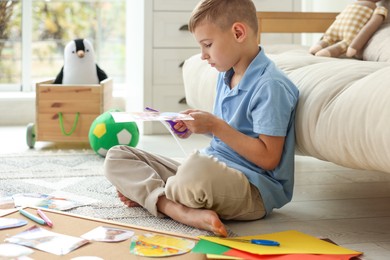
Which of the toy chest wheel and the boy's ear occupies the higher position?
the boy's ear

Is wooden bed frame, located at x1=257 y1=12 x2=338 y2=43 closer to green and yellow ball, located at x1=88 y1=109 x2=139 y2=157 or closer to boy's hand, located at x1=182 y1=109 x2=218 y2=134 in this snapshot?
green and yellow ball, located at x1=88 y1=109 x2=139 y2=157

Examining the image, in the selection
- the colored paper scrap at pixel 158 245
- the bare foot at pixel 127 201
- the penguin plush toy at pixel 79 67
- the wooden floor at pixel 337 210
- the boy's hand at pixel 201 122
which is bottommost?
the wooden floor at pixel 337 210

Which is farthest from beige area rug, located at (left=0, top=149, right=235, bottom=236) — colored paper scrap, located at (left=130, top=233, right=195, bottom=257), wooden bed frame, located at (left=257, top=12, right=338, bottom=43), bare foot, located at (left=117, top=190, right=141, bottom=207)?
wooden bed frame, located at (left=257, top=12, right=338, bottom=43)

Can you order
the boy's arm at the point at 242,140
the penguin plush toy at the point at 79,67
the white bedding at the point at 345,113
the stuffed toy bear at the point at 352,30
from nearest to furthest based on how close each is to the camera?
1. the white bedding at the point at 345,113
2. the boy's arm at the point at 242,140
3. the stuffed toy bear at the point at 352,30
4. the penguin plush toy at the point at 79,67

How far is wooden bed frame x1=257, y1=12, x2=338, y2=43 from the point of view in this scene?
2455 millimetres

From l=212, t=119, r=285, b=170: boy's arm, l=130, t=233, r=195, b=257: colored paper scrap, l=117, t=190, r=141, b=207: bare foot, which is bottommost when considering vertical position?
l=117, t=190, r=141, b=207: bare foot

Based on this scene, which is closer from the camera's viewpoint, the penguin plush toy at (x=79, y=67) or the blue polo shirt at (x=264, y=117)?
the blue polo shirt at (x=264, y=117)

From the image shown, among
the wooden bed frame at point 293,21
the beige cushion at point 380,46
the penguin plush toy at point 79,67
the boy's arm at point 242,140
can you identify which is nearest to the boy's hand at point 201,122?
the boy's arm at point 242,140

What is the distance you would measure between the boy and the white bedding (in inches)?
2.2

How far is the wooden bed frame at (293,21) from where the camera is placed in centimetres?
246

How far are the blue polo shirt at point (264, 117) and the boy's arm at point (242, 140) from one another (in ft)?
0.08

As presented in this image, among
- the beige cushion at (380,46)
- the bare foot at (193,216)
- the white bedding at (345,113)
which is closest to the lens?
the white bedding at (345,113)

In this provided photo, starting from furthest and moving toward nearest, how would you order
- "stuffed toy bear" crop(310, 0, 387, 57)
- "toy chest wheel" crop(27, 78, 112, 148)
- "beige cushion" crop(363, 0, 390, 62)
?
"toy chest wheel" crop(27, 78, 112, 148) < "stuffed toy bear" crop(310, 0, 387, 57) < "beige cushion" crop(363, 0, 390, 62)

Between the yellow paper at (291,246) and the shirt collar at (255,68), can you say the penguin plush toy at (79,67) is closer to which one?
the shirt collar at (255,68)
